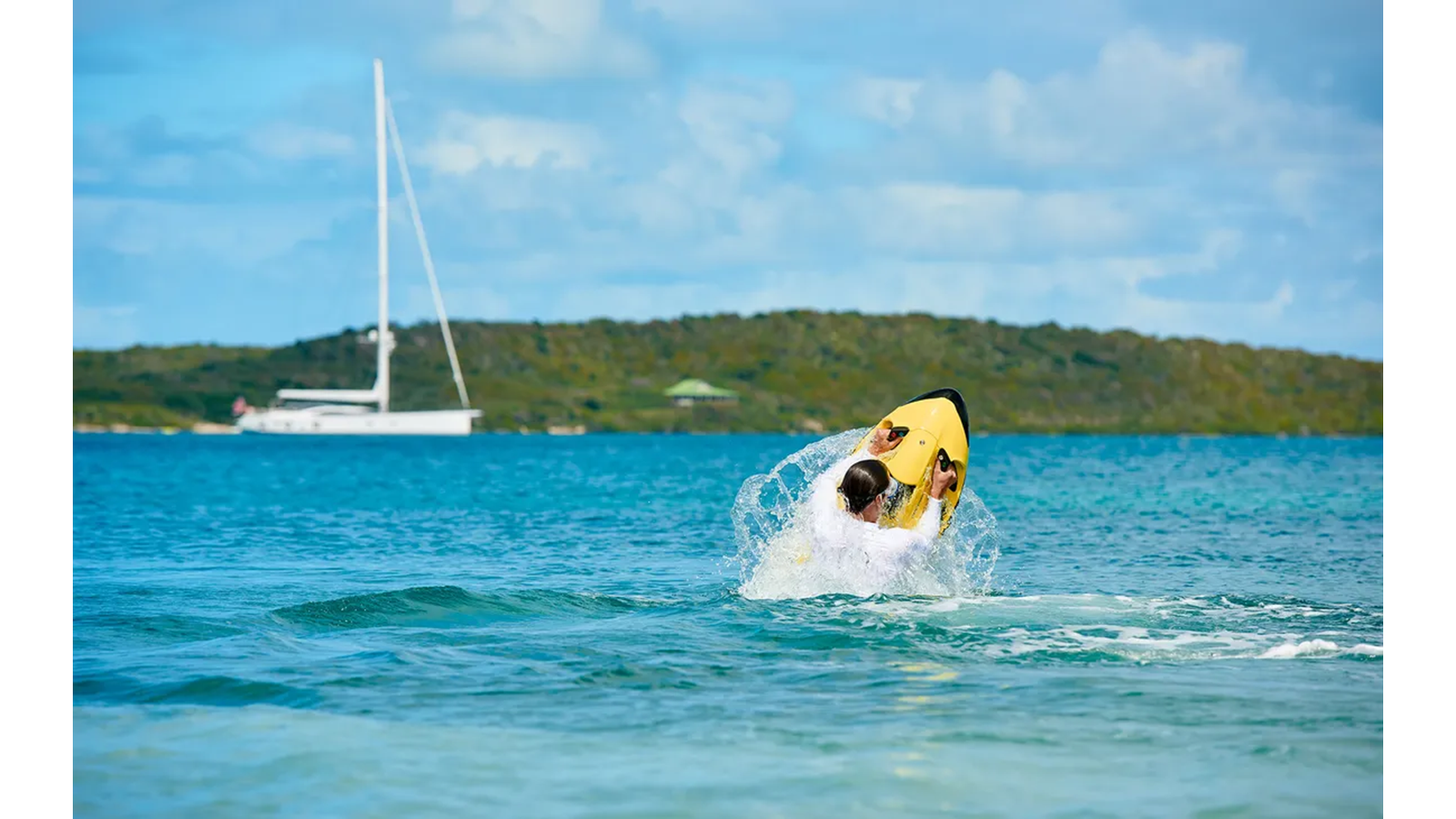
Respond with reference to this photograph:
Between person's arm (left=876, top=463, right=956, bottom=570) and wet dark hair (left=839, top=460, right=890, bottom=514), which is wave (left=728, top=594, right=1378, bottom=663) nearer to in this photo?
person's arm (left=876, top=463, right=956, bottom=570)

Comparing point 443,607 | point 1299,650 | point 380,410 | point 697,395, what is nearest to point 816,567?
point 443,607

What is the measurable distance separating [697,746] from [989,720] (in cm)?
179

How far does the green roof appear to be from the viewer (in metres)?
143

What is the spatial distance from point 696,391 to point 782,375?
15.2m

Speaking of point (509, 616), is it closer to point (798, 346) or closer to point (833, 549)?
point (833, 549)

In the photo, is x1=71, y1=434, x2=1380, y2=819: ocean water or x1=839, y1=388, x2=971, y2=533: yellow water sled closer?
x1=71, y1=434, x2=1380, y2=819: ocean water

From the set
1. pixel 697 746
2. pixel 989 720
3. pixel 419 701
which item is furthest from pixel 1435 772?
pixel 419 701

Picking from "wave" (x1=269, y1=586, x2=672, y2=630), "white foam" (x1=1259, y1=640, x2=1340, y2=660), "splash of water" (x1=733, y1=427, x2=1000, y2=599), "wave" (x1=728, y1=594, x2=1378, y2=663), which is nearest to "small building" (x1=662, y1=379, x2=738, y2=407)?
"splash of water" (x1=733, y1=427, x2=1000, y2=599)

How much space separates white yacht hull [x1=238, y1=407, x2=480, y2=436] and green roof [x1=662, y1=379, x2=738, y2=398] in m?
57.8

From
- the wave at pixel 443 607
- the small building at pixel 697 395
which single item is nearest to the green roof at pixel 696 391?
the small building at pixel 697 395

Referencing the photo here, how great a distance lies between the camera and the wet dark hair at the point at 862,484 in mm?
11836
